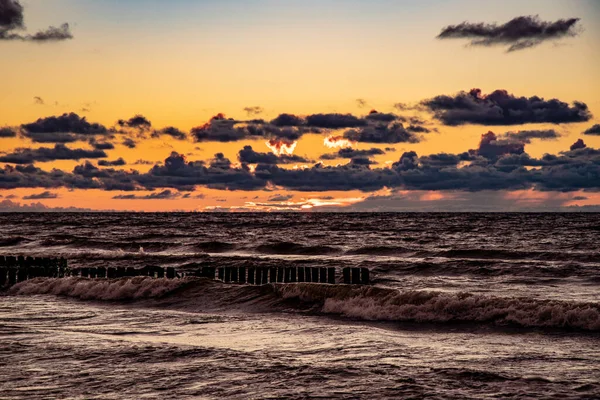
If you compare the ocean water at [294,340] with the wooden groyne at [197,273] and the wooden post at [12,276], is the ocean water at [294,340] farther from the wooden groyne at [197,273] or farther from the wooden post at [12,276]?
the wooden groyne at [197,273]

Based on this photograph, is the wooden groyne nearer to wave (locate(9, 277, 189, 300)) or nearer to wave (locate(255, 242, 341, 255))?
wave (locate(9, 277, 189, 300))

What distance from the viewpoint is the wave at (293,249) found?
5672 centimetres

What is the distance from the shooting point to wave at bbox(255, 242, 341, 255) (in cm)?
5672

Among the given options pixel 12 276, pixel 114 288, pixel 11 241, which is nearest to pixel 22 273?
pixel 12 276

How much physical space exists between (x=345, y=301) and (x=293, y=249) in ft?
126

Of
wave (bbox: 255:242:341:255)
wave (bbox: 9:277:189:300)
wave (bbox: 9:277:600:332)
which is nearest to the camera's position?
wave (bbox: 9:277:600:332)

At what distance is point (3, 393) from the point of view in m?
9.96

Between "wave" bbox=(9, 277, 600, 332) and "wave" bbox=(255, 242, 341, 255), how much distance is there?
31.3 meters

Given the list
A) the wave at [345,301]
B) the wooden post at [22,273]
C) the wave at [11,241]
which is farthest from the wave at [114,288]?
→ the wave at [11,241]

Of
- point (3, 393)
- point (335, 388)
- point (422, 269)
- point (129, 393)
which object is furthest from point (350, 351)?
point (422, 269)

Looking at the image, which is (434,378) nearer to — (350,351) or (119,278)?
(350,351)

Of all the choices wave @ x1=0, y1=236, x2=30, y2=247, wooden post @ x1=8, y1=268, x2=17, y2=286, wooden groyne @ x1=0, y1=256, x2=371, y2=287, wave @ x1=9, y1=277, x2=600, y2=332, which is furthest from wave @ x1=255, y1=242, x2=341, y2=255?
wave @ x1=9, y1=277, x2=600, y2=332

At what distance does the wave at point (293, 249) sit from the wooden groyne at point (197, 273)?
27.0m

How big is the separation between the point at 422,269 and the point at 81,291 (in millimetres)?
19208
